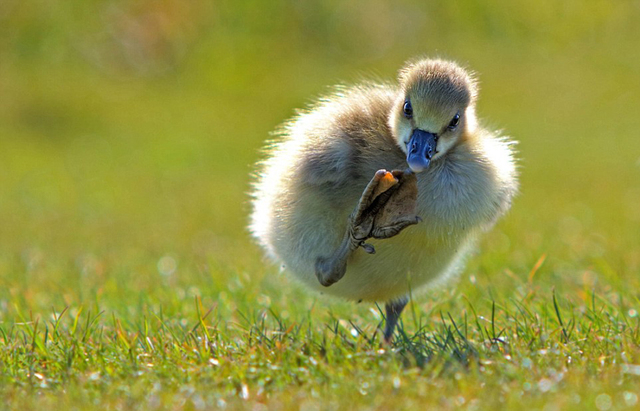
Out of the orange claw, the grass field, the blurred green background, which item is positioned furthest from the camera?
the blurred green background

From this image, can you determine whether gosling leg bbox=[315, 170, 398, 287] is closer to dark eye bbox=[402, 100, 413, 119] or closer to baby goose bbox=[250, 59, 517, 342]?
baby goose bbox=[250, 59, 517, 342]

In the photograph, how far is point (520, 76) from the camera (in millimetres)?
17828

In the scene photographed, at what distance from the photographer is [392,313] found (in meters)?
3.97

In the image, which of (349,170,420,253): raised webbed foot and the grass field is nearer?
the grass field

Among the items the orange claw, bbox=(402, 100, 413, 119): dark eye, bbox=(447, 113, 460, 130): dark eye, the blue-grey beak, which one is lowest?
the orange claw

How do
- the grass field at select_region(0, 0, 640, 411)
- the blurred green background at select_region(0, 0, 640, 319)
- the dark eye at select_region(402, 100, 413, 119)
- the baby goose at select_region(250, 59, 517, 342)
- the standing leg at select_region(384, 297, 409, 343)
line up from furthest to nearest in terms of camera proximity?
the blurred green background at select_region(0, 0, 640, 319) < the standing leg at select_region(384, 297, 409, 343) < the dark eye at select_region(402, 100, 413, 119) < the baby goose at select_region(250, 59, 517, 342) < the grass field at select_region(0, 0, 640, 411)

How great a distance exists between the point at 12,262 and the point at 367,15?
492 inches

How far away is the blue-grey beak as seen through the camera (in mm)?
3391

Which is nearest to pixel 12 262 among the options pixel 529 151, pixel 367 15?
pixel 529 151

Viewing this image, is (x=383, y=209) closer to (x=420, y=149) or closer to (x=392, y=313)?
(x=420, y=149)

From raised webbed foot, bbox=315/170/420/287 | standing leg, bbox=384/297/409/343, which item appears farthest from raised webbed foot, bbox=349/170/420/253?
standing leg, bbox=384/297/409/343

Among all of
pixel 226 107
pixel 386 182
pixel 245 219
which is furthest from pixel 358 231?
pixel 226 107

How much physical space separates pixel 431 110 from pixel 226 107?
12866mm

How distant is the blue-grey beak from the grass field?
660 millimetres
